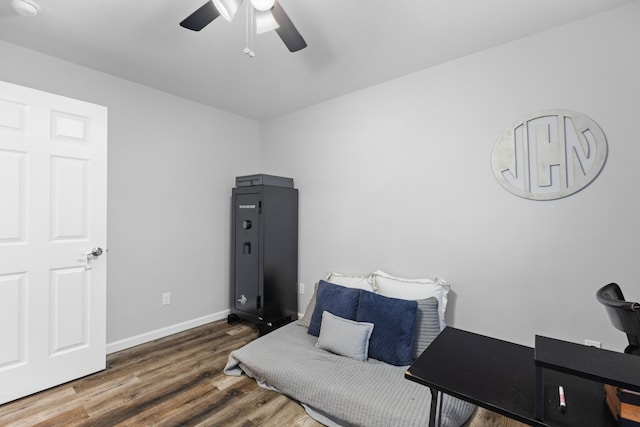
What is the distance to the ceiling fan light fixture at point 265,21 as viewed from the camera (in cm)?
158

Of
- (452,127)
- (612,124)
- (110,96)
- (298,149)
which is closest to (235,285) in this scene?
(298,149)

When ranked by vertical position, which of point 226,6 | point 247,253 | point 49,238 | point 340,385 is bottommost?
point 340,385

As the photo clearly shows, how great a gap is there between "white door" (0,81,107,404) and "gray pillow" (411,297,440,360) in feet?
7.87

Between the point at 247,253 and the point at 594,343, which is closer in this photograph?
the point at 594,343

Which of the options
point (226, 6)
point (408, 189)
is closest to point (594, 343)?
point (408, 189)

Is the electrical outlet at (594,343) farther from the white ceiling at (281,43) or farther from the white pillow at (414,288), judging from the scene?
the white ceiling at (281,43)

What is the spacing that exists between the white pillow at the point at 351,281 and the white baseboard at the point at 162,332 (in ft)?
4.84

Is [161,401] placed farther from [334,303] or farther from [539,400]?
[539,400]

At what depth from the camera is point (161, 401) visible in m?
1.98

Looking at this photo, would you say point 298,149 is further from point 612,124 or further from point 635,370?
point 635,370

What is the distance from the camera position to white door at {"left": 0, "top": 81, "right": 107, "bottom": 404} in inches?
77.7

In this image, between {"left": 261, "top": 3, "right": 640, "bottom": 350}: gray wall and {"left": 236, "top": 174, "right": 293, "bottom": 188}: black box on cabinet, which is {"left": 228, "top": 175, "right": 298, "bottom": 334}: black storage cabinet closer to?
{"left": 236, "top": 174, "right": 293, "bottom": 188}: black box on cabinet

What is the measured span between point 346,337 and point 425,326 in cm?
57

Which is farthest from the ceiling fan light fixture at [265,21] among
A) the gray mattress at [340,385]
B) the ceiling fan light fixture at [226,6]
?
the gray mattress at [340,385]
